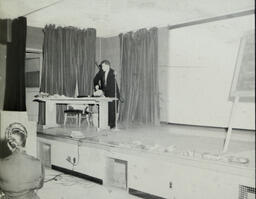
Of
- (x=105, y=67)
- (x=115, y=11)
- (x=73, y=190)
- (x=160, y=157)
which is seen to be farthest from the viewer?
(x=73, y=190)

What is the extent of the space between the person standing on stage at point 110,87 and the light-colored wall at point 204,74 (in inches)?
14.8

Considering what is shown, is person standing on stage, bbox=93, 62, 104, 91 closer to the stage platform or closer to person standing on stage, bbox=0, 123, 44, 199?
the stage platform

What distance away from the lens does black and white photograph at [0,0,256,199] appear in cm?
175

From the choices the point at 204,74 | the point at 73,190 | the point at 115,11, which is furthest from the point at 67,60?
the point at 204,74

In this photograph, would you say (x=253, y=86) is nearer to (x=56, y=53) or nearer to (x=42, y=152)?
(x=56, y=53)

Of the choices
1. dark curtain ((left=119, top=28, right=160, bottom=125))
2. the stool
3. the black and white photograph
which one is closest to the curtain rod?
the black and white photograph

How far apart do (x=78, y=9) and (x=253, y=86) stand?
1.26m

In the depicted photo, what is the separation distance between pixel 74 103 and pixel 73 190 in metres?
0.60

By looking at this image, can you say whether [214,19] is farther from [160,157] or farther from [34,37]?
[34,37]

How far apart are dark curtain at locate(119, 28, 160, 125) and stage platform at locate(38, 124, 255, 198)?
0.32ft

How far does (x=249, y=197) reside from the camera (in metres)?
1.71

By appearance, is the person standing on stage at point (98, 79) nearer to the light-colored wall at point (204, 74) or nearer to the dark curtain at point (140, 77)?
the dark curtain at point (140, 77)

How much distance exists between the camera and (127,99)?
87.0 inches

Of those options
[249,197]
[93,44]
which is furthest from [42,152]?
[249,197]
